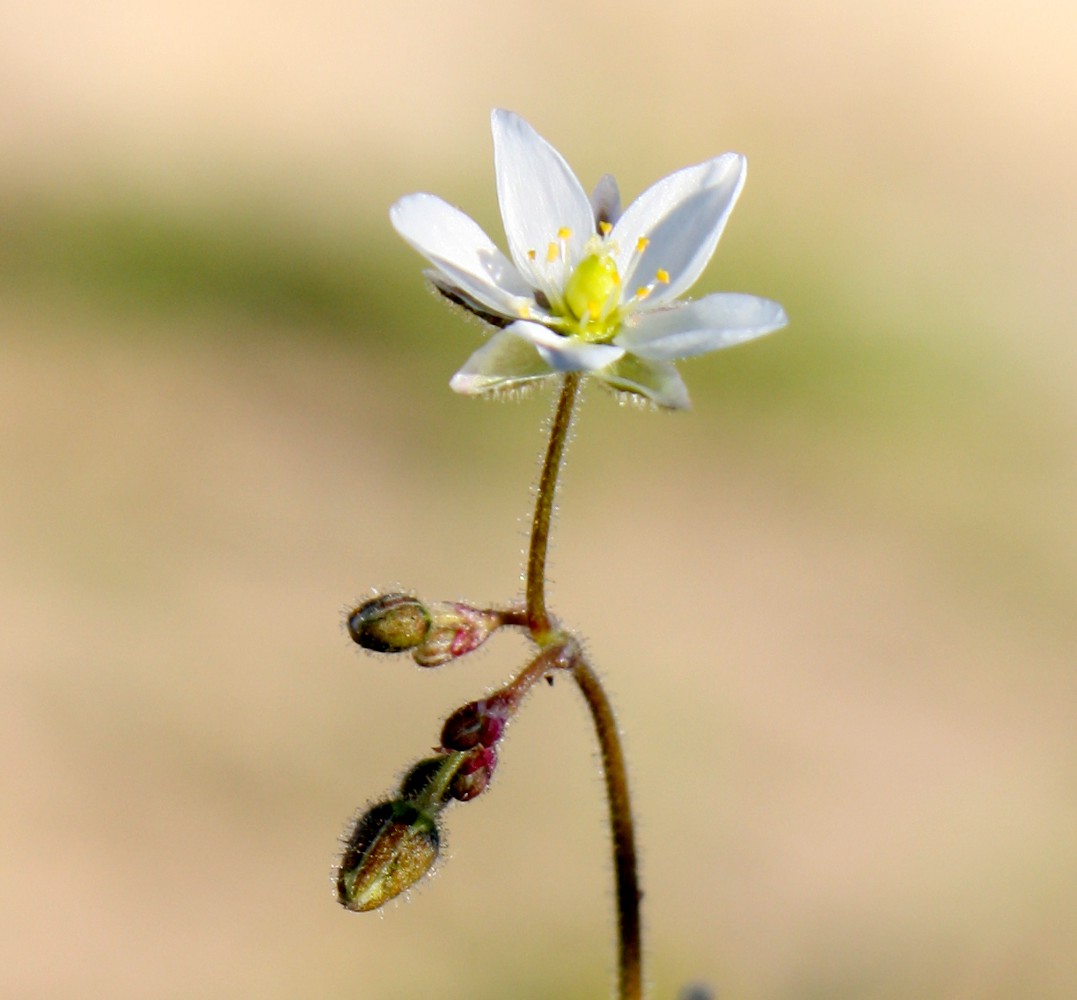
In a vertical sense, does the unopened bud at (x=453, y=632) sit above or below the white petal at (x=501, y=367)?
below

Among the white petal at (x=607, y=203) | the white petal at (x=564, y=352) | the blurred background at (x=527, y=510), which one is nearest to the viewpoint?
the white petal at (x=564, y=352)

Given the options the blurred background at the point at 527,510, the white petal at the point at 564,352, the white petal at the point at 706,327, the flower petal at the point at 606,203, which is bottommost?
the blurred background at the point at 527,510

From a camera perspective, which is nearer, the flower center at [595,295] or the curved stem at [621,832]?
the curved stem at [621,832]

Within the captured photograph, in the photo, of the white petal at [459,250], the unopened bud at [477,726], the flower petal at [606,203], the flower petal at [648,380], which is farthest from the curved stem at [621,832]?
the flower petal at [606,203]

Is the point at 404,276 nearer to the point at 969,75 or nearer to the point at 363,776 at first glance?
the point at 363,776

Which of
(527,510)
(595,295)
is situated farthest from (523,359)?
(527,510)

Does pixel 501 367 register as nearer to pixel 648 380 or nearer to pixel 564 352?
pixel 564 352

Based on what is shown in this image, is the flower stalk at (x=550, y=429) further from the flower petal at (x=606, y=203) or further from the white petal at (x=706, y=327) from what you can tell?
the flower petal at (x=606, y=203)
